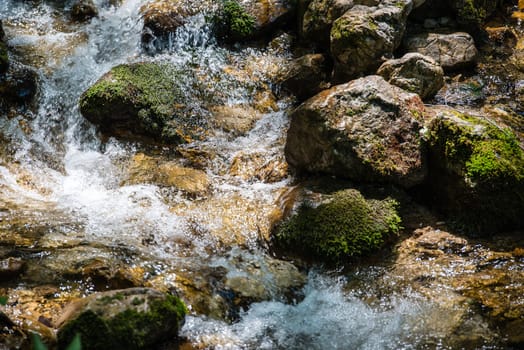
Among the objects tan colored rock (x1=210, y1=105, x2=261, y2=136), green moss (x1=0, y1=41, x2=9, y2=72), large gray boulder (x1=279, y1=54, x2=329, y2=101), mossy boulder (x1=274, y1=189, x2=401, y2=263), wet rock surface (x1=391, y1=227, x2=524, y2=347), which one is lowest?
wet rock surface (x1=391, y1=227, x2=524, y2=347)

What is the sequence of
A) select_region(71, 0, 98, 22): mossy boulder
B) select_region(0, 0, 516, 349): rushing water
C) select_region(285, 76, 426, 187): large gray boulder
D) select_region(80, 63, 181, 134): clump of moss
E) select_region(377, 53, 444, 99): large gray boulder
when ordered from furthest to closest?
select_region(71, 0, 98, 22): mossy boulder → select_region(80, 63, 181, 134): clump of moss → select_region(377, 53, 444, 99): large gray boulder → select_region(285, 76, 426, 187): large gray boulder → select_region(0, 0, 516, 349): rushing water

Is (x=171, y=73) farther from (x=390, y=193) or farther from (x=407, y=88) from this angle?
(x=390, y=193)

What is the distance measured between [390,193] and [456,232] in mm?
950

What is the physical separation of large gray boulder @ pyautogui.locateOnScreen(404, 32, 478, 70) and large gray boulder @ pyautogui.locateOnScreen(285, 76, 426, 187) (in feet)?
8.34

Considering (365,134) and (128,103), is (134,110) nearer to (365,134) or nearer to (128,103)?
(128,103)

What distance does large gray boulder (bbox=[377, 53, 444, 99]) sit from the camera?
731cm

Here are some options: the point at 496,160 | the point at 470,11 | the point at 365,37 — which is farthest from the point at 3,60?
the point at 470,11

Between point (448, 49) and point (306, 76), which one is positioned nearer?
point (448, 49)

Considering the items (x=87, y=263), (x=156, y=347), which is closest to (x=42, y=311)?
(x=87, y=263)

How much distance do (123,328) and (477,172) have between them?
4.44 metres

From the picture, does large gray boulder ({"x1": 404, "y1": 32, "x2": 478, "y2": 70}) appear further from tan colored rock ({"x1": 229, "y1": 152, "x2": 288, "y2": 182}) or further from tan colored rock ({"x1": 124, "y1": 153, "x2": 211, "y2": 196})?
tan colored rock ({"x1": 124, "y1": 153, "x2": 211, "y2": 196})

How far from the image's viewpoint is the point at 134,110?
761 centimetres

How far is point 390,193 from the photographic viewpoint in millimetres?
5863

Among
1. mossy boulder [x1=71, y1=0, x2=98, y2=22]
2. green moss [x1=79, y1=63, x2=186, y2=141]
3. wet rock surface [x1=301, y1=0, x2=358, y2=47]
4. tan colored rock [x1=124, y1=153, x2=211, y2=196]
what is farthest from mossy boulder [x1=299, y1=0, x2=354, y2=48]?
mossy boulder [x1=71, y1=0, x2=98, y2=22]
